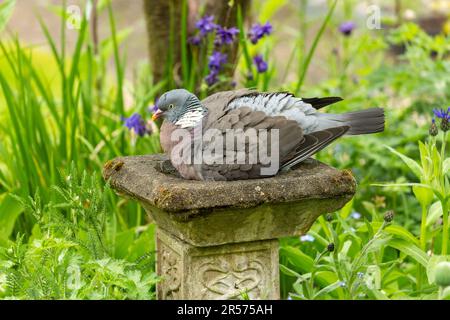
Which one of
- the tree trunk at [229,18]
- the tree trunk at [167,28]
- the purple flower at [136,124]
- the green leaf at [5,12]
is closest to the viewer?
the purple flower at [136,124]

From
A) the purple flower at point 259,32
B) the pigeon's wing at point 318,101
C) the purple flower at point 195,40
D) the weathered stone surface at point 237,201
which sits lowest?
the weathered stone surface at point 237,201

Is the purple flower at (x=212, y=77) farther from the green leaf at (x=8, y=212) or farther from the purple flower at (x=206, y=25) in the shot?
the green leaf at (x=8, y=212)

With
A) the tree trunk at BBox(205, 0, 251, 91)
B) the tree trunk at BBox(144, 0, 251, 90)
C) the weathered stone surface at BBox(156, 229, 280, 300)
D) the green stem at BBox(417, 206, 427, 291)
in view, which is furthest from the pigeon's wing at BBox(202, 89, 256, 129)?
the tree trunk at BBox(144, 0, 251, 90)

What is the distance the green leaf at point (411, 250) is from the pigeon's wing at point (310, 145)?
411mm

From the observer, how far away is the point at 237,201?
2119mm

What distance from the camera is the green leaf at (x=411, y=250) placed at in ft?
8.02

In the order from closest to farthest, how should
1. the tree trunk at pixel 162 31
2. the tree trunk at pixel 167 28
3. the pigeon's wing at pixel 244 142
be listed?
the pigeon's wing at pixel 244 142 < the tree trunk at pixel 167 28 < the tree trunk at pixel 162 31

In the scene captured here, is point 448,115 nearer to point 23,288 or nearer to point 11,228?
point 23,288

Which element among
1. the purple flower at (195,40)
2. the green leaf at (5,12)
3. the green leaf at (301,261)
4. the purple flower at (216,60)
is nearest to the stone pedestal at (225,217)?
the green leaf at (301,261)

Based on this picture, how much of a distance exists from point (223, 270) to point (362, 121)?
64 centimetres

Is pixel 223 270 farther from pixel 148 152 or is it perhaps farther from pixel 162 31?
pixel 162 31

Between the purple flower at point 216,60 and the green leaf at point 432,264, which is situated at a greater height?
the purple flower at point 216,60

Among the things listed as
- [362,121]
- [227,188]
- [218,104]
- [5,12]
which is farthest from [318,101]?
[5,12]

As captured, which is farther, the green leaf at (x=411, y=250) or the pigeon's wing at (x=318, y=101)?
the pigeon's wing at (x=318, y=101)
